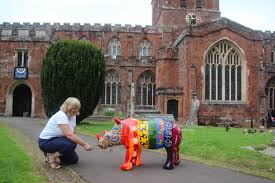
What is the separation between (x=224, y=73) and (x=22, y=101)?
21662 mm

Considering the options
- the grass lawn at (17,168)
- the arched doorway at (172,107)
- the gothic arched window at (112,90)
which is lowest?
the grass lawn at (17,168)

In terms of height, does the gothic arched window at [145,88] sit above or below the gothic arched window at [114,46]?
below

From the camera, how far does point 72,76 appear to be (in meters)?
23.7

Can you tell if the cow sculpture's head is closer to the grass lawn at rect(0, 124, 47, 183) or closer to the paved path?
the paved path

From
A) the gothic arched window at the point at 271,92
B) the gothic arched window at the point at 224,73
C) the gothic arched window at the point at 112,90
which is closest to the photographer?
the gothic arched window at the point at 224,73

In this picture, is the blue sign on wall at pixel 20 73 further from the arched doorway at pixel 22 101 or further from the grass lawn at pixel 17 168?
the grass lawn at pixel 17 168

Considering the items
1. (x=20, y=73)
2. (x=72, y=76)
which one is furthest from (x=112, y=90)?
(x=72, y=76)

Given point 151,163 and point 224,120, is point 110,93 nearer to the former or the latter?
point 224,120

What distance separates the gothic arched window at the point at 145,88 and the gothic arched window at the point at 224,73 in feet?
34.2

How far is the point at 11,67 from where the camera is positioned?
3659 cm

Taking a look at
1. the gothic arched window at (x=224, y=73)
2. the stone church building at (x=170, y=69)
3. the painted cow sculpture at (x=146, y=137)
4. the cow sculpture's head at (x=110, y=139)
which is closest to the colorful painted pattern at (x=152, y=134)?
the painted cow sculpture at (x=146, y=137)

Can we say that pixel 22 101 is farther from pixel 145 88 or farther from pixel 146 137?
pixel 146 137

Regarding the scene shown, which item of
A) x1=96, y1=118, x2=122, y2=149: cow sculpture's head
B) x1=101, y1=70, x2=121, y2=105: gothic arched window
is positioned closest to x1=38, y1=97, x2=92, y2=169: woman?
x1=96, y1=118, x2=122, y2=149: cow sculpture's head

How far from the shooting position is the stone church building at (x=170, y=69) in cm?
3150
